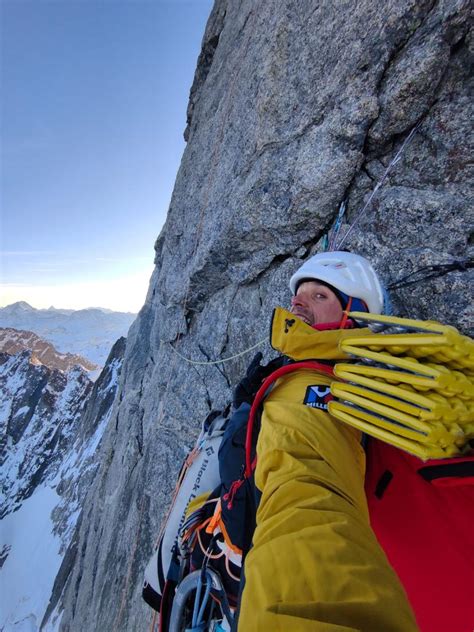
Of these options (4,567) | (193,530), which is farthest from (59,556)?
(193,530)

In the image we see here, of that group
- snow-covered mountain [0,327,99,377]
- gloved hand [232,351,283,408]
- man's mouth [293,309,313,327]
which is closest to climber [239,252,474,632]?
gloved hand [232,351,283,408]

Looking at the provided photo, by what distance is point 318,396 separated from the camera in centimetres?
204

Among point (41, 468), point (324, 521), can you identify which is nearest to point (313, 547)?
point (324, 521)

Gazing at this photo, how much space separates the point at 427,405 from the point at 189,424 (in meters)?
6.62

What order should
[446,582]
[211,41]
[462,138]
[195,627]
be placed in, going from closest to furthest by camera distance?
[446,582] → [195,627] → [462,138] → [211,41]

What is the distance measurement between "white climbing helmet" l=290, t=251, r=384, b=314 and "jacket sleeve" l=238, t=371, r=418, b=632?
175 centimetres

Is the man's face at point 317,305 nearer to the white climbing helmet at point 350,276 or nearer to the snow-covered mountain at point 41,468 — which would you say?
the white climbing helmet at point 350,276

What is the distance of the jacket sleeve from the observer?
1.15 metres

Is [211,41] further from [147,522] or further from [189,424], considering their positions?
[147,522]

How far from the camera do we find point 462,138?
3.90m

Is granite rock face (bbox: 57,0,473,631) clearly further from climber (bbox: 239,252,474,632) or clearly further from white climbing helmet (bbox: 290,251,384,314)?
climber (bbox: 239,252,474,632)

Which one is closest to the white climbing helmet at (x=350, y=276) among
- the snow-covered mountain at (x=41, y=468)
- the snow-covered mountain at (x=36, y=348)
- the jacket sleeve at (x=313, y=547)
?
the jacket sleeve at (x=313, y=547)

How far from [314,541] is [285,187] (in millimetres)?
5129

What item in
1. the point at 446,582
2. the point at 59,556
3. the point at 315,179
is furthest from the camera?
the point at 59,556
